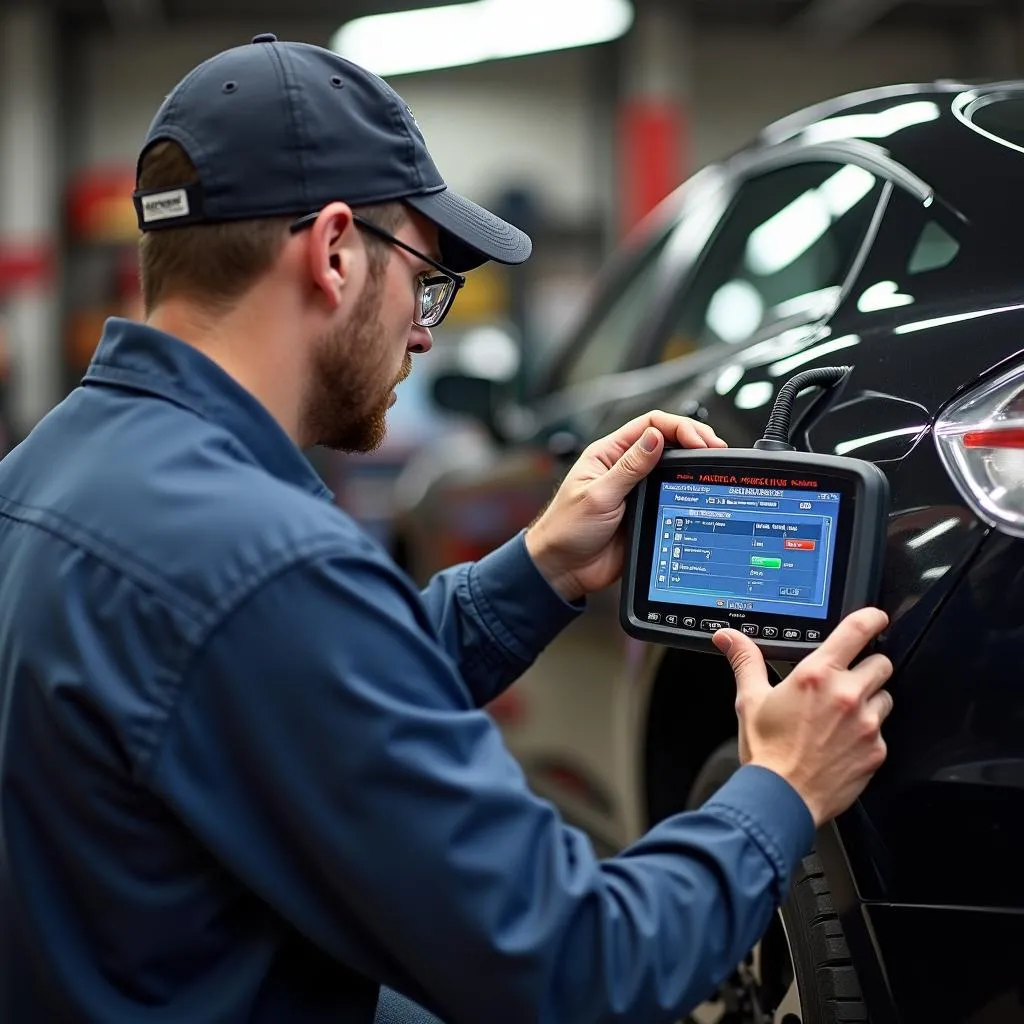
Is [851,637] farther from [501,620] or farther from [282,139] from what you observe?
[282,139]

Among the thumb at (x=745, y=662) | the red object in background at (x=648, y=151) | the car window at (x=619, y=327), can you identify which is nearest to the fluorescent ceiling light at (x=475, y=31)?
the red object in background at (x=648, y=151)

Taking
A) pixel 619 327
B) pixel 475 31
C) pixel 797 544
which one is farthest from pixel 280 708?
pixel 475 31

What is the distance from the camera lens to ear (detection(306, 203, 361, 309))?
128cm

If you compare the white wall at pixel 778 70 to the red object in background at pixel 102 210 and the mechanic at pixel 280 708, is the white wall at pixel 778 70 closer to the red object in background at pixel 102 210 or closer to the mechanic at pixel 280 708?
the red object in background at pixel 102 210

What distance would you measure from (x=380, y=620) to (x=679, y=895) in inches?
13.9

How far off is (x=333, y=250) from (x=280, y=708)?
1.53 feet

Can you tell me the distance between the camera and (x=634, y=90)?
13.3 meters

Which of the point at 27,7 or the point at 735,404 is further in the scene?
the point at 27,7

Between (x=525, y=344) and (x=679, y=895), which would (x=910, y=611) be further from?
(x=525, y=344)

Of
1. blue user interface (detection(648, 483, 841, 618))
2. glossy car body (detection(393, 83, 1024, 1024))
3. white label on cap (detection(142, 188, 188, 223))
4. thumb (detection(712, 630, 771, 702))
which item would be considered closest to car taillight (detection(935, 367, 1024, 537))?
glossy car body (detection(393, 83, 1024, 1024))

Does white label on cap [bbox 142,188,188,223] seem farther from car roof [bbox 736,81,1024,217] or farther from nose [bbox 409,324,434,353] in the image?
car roof [bbox 736,81,1024,217]

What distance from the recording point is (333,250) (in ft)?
4.29

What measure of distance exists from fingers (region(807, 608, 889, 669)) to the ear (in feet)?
1.89

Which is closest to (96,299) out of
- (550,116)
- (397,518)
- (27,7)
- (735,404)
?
(27,7)
